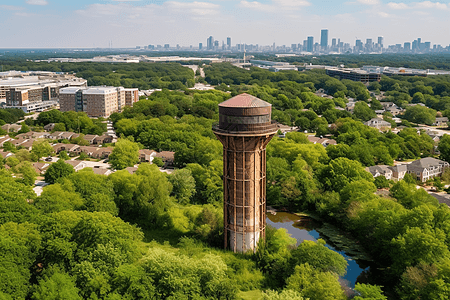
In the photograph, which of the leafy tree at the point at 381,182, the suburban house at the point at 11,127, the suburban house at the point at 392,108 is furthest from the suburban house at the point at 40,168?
the suburban house at the point at 392,108

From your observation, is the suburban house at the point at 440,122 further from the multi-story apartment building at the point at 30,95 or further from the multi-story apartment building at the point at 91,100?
the multi-story apartment building at the point at 30,95

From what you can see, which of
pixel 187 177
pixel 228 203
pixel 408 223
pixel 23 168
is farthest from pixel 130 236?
pixel 23 168

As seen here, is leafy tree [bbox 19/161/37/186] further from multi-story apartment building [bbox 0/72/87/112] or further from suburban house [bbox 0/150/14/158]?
multi-story apartment building [bbox 0/72/87/112]

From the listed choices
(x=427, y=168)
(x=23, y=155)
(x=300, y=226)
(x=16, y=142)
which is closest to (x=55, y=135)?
(x=16, y=142)

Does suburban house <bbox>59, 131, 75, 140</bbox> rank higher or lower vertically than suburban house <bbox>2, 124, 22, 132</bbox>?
lower

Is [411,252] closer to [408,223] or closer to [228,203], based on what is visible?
[408,223]

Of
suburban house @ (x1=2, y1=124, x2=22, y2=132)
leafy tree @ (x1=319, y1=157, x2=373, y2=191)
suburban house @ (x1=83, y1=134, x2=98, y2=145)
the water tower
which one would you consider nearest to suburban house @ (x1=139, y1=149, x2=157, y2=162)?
suburban house @ (x1=83, y1=134, x2=98, y2=145)
